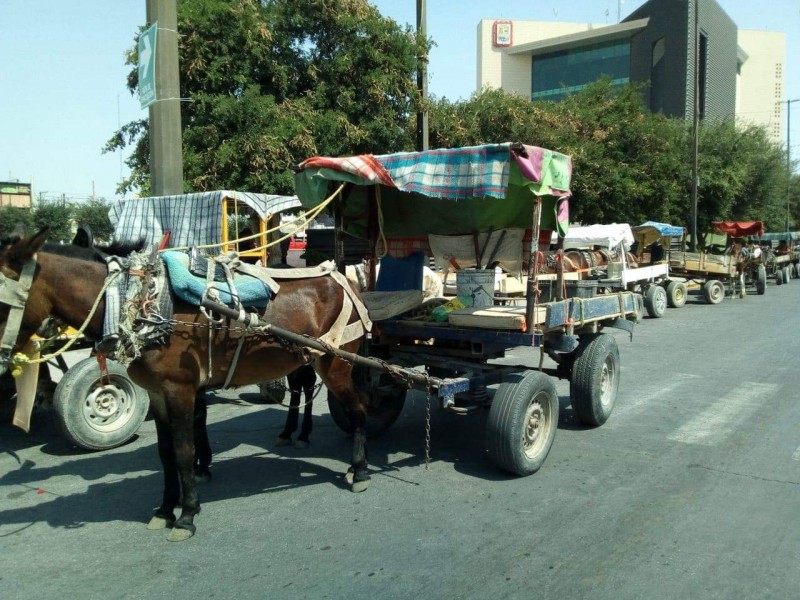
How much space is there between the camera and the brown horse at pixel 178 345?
400 centimetres

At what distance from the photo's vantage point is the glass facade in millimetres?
56875

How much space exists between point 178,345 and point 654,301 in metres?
14.3

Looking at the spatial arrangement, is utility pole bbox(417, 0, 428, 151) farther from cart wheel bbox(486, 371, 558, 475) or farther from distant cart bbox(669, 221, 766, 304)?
distant cart bbox(669, 221, 766, 304)

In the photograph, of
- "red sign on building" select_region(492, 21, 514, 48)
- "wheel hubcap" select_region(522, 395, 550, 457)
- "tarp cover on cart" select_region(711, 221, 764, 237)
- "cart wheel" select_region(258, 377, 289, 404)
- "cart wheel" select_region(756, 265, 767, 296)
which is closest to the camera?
"wheel hubcap" select_region(522, 395, 550, 457)

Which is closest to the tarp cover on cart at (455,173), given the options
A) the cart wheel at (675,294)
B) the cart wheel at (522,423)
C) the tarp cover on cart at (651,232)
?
the cart wheel at (522,423)

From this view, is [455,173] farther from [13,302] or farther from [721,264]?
[721,264]

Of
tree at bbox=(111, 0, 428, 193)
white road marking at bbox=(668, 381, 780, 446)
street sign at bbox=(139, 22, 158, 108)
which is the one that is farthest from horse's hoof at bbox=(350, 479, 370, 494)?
tree at bbox=(111, 0, 428, 193)

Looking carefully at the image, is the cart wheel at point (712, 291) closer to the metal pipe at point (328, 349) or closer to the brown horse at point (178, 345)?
the metal pipe at point (328, 349)

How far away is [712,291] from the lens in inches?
801

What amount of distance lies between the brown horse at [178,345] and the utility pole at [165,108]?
5.11 meters

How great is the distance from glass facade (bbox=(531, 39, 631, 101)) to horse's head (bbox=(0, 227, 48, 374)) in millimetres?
53600

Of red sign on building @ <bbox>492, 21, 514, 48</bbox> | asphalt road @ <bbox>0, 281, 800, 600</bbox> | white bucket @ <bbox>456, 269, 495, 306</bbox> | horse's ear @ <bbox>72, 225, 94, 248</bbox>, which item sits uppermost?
red sign on building @ <bbox>492, 21, 514, 48</bbox>

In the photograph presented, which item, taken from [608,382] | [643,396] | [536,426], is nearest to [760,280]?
[643,396]

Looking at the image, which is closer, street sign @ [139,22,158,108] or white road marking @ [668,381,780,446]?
white road marking @ [668,381,780,446]
